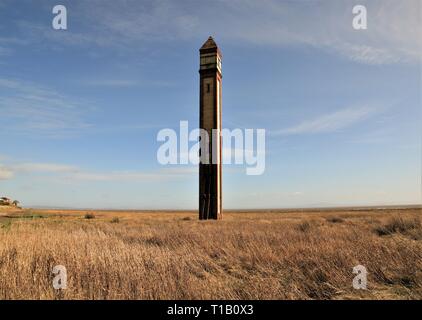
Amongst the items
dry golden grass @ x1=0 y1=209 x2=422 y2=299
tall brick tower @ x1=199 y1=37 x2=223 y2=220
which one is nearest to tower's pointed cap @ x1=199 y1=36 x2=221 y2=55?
tall brick tower @ x1=199 y1=37 x2=223 y2=220

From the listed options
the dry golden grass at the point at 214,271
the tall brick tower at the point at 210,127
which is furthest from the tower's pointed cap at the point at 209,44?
the dry golden grass at the point at 214,271

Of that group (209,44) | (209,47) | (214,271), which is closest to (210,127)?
(209,47)

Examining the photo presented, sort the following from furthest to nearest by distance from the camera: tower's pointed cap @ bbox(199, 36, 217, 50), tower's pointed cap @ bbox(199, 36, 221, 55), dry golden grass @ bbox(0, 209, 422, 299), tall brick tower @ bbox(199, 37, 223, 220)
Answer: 1. tower's pointed cap @ bbox(199, 36, 217, 50)
2. tower's pointed cap @ bbox(199, 36, 221, 55)
3. tall brick tower @ bbox(199, 37, 223, 220)
4. dry golden grass @ bbox(0, 209, 422, 299)

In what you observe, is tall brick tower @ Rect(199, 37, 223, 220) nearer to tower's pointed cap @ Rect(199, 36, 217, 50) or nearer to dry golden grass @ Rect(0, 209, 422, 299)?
tower's pointed cap @ Rect(199, 36, 217, 50)

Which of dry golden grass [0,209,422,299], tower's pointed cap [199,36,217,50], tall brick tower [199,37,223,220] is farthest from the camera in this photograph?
tower's pointed cap [199,36,217,50]

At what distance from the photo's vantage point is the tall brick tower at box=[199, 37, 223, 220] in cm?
2456

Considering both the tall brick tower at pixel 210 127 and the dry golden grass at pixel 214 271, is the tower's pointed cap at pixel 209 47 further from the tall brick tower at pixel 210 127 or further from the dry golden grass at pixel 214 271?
the dry golden grass at pixel 214 271

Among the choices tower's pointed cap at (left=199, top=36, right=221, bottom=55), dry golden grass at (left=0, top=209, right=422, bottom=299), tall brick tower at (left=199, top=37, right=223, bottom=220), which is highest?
tower's pointed cap at (left=199, top=36, right=221, bottom=55)

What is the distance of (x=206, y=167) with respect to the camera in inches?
973

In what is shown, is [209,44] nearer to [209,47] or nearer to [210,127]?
[209,47]

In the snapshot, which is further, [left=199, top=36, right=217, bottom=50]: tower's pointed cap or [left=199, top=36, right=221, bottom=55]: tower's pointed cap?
[left=199, top=36, right=217, bottom=50]: tower's pointed cap

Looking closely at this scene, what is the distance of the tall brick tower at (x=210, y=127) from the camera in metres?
24.6
